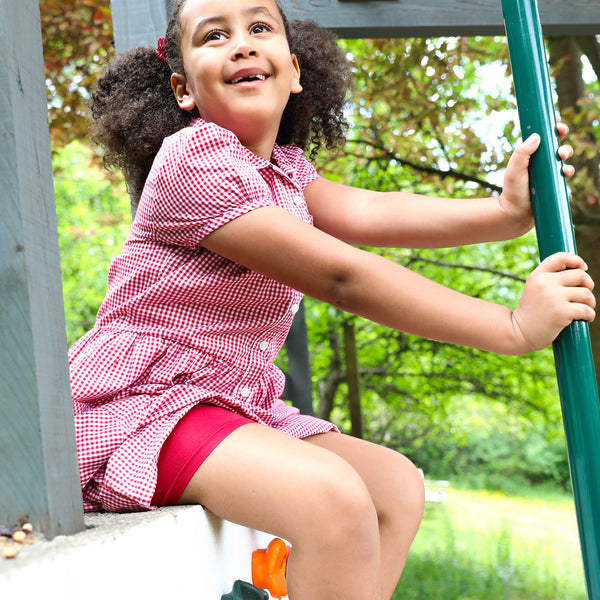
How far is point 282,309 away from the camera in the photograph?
1.48 m

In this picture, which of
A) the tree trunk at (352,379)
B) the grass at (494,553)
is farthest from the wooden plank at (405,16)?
the grass at (494,553)

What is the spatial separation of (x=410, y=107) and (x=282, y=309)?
314 cm

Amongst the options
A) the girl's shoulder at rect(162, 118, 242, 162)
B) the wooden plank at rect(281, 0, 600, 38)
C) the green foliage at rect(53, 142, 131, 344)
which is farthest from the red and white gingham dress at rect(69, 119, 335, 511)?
the green foliage at rect(53, 142, 131, 344)

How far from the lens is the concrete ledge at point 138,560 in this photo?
32.9 inches

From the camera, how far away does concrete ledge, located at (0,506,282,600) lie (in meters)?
0.83

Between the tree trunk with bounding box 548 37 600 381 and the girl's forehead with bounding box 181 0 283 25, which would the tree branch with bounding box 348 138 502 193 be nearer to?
the tree trunk with bounding box 548 37 600 381

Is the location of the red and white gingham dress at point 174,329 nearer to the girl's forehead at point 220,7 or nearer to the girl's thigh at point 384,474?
the girl's thigh at point 384,474

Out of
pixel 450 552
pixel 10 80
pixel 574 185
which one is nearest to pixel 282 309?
pixel 10 80

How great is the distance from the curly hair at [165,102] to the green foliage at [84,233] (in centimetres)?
476

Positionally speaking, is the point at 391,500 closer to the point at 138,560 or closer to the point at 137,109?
the point at 138,560

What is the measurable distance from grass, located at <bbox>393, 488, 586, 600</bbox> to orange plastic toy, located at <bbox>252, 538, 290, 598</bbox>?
148 inches

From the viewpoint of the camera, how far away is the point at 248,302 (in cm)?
143

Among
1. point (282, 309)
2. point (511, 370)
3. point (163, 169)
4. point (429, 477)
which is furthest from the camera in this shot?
point (429, 477)

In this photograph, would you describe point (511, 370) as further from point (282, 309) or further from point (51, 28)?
point (282, 309)
